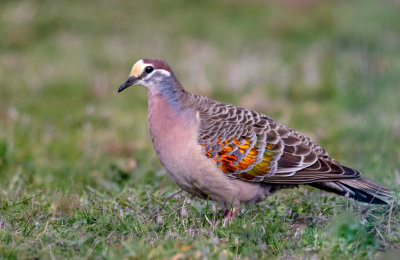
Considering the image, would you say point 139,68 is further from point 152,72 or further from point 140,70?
point 152,72

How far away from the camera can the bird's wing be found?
5.29 meters

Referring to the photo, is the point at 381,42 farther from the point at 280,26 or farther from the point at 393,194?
the point at 393,194

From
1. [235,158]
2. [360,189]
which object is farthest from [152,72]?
[360,189]

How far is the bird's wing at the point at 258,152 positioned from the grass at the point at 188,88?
0.30 meters

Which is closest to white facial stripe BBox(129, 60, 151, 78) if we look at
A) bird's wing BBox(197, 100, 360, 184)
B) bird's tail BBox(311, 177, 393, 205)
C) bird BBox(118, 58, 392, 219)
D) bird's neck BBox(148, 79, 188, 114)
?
bird's neck BBox(148, 79, 188, 114)

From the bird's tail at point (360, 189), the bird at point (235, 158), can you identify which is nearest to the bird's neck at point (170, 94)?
the bird at point (235, 158)

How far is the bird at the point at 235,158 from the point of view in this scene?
520cm

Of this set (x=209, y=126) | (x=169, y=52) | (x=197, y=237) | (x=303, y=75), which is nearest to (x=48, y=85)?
(x=169, y=52)

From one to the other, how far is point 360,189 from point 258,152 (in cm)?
95

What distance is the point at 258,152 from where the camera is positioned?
5.39 meters

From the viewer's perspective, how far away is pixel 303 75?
37.6 feet

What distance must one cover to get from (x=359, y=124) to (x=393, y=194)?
130 inches

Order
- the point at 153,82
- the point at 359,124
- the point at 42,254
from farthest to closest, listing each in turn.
A: the point at 359,124 < the point at 153,82 < the point at 42,254

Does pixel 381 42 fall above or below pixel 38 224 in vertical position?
above
